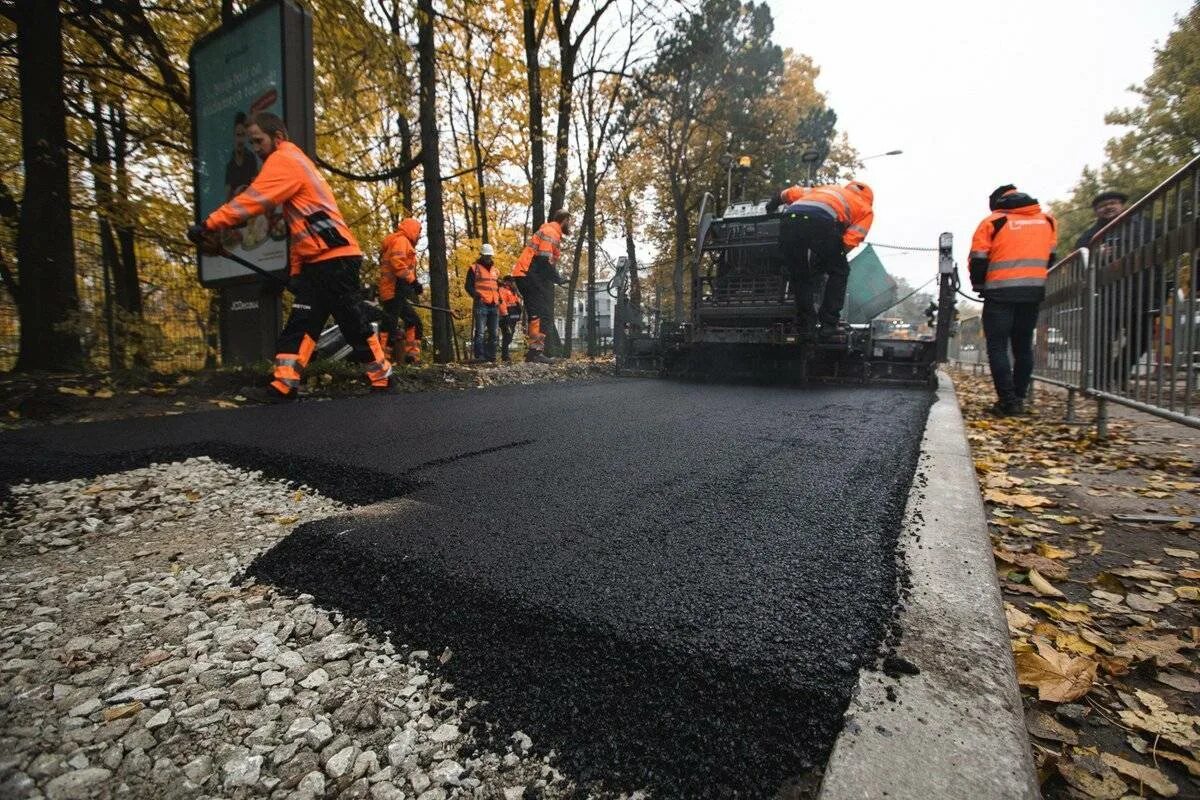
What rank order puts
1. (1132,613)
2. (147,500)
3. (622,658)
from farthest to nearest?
(147,500), (1132,613), (622,658)

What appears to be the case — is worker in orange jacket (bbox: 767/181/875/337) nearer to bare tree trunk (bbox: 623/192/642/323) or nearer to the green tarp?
the green tarp

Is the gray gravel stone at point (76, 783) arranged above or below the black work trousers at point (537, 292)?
below

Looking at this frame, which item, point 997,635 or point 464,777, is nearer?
point 464,777

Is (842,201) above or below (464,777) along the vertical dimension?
above

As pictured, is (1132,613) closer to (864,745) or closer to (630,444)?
(864,745)

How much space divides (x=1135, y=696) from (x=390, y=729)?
60.9 inches

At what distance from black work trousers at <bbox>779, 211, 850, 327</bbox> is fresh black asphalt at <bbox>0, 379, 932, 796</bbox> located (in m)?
3.59

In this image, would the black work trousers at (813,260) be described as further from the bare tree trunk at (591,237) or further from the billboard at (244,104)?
the bare tree trunk at (591,237)

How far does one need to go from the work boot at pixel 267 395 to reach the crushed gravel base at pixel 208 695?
3.09 meters

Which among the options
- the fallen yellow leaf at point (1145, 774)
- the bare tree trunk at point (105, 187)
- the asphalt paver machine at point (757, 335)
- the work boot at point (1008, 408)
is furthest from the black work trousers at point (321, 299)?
the work boot at point (1008, 408)

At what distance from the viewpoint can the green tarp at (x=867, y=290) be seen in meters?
12.0

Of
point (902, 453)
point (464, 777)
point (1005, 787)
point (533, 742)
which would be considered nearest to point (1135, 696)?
→ point (1005, 787)

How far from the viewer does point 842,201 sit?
6.20m

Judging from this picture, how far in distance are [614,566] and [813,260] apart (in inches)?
253
